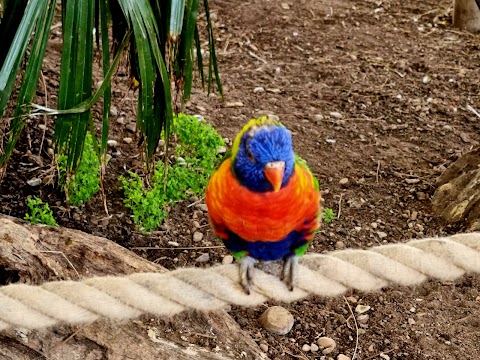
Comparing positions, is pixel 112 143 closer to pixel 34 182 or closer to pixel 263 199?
pixel 34 182

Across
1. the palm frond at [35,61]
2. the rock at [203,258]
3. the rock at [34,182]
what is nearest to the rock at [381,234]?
the rock at [203,258]

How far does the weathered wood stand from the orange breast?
148 centimetres

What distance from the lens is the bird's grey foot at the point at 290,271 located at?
4.26 feet

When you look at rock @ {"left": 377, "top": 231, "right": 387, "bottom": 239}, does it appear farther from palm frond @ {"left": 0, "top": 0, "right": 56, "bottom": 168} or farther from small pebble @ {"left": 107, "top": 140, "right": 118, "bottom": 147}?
palm frond @ {"left": 0, "top": 0, "right": 56, "bottom": 168}

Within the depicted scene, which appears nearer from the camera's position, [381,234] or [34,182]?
[34,182]

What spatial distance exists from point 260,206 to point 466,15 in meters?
3.68

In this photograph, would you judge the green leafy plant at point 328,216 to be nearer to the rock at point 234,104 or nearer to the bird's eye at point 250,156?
the rock at point 234,104

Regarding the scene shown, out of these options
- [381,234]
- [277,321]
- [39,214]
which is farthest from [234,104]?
[277,321]

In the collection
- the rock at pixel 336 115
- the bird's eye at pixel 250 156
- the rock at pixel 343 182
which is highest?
the bird's eye at pixel 250 156

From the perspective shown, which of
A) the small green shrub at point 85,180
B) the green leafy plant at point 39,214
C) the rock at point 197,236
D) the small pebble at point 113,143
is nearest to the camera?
the green leafy plant at point 39,214

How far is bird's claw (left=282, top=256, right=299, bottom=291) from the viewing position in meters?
1.30

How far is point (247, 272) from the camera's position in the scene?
1344 millimetres

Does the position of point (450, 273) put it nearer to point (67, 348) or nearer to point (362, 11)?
point (67, 348)

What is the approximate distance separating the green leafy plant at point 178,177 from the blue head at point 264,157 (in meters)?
1.28
